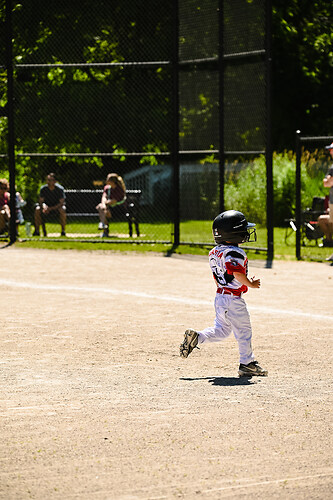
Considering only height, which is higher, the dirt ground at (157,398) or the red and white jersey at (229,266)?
the red and white jersey at (229,266)

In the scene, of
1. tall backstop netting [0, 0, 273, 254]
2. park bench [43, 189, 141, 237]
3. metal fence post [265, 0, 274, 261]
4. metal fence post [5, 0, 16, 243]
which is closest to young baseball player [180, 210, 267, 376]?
metal fence post [265, 0, 274, 261]

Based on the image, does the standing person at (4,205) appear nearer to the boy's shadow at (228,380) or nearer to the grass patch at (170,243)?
the grass patch at (170,243)

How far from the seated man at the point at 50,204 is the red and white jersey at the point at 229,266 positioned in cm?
1257

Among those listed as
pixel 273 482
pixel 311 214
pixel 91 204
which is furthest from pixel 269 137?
pixel 273 482

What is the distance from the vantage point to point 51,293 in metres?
12.5

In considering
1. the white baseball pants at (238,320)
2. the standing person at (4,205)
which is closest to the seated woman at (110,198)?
the standing person at (4,205)

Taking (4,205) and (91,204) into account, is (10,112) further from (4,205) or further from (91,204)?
(91,204)

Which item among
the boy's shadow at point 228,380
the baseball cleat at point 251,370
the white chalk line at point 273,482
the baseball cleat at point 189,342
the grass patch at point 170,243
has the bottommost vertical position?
the grass patch at point 170,243

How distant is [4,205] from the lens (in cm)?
1961

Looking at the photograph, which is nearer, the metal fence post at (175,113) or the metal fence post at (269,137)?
the metal fence post at (269,137)

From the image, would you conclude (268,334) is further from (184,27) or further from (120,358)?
(184,27)

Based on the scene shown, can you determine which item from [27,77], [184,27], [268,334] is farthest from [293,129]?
[268,334]

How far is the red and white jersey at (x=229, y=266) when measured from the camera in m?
7.75

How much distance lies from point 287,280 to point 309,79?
2235 cm
